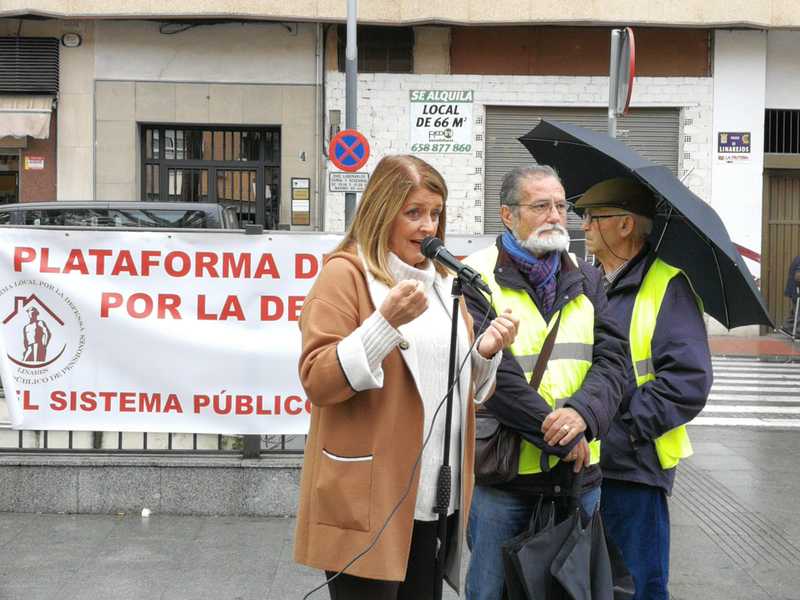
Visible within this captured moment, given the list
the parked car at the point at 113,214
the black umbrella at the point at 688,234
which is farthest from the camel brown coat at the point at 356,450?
the parked car at the point at 113,214

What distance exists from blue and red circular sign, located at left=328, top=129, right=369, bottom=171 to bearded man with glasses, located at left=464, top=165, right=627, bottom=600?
14.0 m

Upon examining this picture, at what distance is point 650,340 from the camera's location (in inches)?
156

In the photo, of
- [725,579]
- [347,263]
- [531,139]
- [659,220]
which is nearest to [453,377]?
[347,263]

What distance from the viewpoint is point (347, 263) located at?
3117 mm

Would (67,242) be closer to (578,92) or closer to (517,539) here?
(517,539)

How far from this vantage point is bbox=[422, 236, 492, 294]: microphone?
302cm

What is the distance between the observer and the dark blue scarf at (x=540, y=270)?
3.62m

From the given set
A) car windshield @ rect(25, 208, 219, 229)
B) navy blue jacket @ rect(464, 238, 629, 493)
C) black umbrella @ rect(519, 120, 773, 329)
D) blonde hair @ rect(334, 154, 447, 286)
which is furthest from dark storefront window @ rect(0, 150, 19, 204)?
blonde hair @ rect(334, 154, 447, 286)

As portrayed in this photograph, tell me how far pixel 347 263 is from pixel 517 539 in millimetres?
1008

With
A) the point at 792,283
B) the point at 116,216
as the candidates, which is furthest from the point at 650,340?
the point at 792,283

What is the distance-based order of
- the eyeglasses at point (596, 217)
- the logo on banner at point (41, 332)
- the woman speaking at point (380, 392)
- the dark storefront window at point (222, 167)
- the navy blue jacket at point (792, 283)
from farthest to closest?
the dark storefront window at point (222, 167) → the navy blue jacket at point (792, 283) → the logo on banner at point (41, 332) → the eyeglasses at point (596, 217) → the woman speaking at point (380, 392)

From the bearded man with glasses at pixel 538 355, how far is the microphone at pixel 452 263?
51 cm

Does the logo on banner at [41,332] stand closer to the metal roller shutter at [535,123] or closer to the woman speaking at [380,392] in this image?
the woman speaking at [380,392]

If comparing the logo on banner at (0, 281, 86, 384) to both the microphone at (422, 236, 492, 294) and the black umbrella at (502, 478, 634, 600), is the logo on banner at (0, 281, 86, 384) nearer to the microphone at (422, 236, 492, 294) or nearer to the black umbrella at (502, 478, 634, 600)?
the black umbrella at (502, 478, 634, 600)
